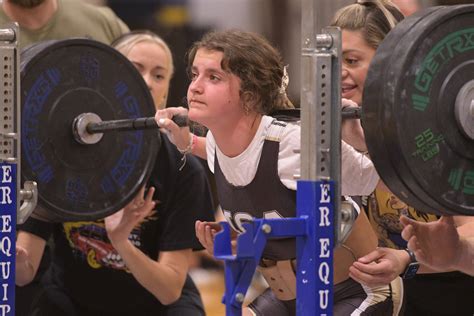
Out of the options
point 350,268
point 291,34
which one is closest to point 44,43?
point 350,268

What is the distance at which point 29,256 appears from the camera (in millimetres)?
4148

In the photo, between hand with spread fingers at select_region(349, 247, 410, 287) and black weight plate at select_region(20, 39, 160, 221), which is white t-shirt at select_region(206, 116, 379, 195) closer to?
hand with spread fingers at select_region(349, 247, 410, 287)

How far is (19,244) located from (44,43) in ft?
2.65

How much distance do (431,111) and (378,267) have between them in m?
0.49

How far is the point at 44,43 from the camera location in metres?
3.96

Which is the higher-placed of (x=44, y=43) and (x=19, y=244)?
(x=44, y=43)

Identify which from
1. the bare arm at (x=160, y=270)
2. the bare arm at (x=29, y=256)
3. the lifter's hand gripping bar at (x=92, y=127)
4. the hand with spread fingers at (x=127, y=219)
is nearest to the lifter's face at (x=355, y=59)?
the lifter's hand gripping bar at (x=92, y=127)

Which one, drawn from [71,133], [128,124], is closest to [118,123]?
[128,124]

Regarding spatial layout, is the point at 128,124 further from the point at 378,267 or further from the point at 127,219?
the point at 378,267

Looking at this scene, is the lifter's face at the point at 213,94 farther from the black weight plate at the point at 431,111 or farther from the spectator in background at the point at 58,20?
the spectator in background at the point at 58,20

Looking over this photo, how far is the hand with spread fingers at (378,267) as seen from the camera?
118 inches

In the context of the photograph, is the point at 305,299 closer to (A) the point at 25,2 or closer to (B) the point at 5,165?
(B) the point at 5,165

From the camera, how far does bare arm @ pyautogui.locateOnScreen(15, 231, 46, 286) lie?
4.11 metres

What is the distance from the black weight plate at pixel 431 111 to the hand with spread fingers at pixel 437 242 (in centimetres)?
13
